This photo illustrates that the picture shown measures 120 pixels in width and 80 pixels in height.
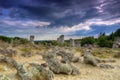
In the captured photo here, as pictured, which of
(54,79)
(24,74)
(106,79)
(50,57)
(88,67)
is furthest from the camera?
(88,67)

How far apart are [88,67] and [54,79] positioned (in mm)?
5259

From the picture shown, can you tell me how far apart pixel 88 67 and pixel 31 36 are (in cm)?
3612

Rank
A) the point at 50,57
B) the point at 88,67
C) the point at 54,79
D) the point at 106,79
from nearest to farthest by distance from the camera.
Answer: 1. the point at 54,79
2. the point at 106,79
3. the point at 50,57
4. the point at 88,67

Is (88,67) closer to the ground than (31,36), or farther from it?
closer to the ground

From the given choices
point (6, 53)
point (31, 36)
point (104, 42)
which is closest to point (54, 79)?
point (6, 53)

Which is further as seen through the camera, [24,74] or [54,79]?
[54,79]

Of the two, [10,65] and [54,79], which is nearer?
[54,79]

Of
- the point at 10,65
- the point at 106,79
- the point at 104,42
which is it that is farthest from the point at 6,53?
the point at 104,42

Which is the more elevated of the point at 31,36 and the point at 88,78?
the point at 31,36

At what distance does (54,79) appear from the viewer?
11969mm

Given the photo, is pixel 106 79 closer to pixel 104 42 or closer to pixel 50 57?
pixel 50 57

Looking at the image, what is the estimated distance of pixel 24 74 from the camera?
10828 millimetres

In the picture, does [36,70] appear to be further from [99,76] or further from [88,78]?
[99,76]

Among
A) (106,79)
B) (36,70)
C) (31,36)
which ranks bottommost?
(106,79)
